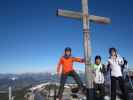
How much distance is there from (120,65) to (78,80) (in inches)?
61.8

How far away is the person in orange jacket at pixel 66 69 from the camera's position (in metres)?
8.58

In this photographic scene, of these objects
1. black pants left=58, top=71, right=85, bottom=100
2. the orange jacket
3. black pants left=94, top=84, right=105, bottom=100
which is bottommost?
black pants left=94, top=84, right=105, bottom=100

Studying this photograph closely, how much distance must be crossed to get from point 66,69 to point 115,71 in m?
1.75

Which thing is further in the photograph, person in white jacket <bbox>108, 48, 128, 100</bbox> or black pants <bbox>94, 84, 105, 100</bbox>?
black pants <bbox>94, 84, 105, 100</bbox>

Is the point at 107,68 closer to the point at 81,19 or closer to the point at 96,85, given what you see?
the point at 96,85

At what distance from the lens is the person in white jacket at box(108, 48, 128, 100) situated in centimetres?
769

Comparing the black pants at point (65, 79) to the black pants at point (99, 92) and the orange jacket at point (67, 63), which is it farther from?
the black pants at point (99, 92)

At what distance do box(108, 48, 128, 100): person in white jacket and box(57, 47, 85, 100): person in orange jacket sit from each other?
1.14 metres

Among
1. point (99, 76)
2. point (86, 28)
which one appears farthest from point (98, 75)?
point (86, 28)

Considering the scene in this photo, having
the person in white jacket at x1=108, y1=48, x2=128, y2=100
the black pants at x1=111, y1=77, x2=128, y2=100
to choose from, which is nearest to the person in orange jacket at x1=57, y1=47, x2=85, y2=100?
the person in white jacket at x1=108, y1=48, x2=128, y2=100

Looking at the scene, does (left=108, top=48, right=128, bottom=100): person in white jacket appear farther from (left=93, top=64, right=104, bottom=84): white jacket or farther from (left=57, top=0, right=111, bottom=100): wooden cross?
(left=93, top=64, right=104, bottom=84): white jacket

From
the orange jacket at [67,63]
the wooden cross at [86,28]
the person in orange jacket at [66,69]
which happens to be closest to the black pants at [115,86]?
the wooden cross at [86,28]

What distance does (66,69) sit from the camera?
870 centimetres

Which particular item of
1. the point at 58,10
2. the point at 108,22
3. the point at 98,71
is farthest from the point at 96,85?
the point at 58,10
